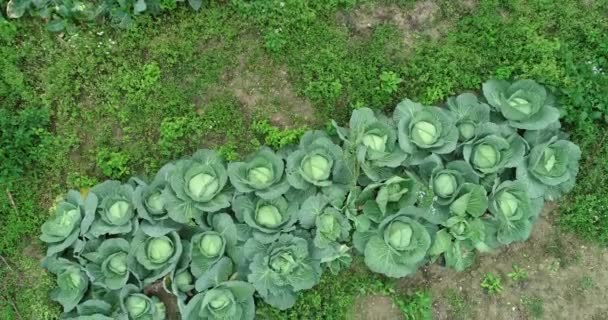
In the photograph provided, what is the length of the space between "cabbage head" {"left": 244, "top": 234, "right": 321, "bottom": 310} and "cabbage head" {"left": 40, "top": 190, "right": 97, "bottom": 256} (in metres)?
1.50

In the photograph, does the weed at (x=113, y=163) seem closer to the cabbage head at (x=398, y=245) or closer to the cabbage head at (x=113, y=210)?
the cabbage head at (x=113, y=210)

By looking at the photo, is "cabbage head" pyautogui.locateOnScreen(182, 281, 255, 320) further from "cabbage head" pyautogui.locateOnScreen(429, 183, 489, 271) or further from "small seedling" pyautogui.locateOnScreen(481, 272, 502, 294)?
"small seedling" pyautogui.locateOnScreen(481, 272, 502, 294)

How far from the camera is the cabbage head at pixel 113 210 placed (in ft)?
18.9

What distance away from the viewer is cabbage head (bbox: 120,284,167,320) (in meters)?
5.65

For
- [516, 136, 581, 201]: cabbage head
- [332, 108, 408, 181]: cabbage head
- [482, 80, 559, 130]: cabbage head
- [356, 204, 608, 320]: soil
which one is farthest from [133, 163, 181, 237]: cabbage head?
[516, 136, 581, 201]: cabbage head

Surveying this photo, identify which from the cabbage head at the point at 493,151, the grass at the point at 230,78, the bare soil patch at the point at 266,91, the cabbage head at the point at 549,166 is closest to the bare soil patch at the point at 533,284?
the grass at the point at 230,78

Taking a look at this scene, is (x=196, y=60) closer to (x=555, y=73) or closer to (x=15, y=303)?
(x=15, y=303)

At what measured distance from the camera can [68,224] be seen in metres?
5.82

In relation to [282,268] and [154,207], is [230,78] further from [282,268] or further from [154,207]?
[282,268]

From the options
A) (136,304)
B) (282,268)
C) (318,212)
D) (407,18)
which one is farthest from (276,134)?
(136,304)

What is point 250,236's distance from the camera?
229 inches

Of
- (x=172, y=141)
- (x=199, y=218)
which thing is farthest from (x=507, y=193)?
(x=172, y=141)

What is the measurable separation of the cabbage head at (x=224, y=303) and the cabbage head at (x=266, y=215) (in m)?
0.48

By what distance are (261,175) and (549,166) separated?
2600mm
